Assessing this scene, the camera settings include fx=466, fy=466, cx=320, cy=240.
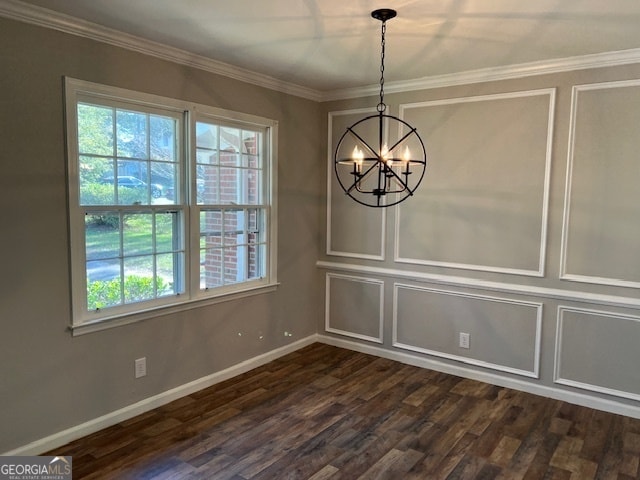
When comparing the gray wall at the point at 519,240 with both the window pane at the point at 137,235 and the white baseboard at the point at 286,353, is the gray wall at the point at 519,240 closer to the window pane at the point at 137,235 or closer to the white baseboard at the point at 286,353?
the white baseboard at the point at 286,353

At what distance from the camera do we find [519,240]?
11.8 ft

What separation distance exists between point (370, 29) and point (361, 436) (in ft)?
8.23

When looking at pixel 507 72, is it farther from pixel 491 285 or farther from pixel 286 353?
pixel 286 353

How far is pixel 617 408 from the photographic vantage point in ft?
10.8

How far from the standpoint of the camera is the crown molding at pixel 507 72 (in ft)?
10.3

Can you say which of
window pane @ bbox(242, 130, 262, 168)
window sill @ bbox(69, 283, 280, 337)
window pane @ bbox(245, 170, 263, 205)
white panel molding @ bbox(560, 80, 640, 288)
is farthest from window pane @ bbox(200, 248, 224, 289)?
white panel molding @ bbox(560, 80, 640, 288)

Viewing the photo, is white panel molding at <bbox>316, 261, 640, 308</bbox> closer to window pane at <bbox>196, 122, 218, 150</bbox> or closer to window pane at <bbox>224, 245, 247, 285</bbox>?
window pane at <bbox>224, 245, 247, 285</bbox>

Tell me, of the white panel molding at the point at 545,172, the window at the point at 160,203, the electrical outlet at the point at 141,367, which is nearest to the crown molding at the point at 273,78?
the white panel molding at the point at 545,172

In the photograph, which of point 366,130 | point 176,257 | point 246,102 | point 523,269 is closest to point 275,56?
point 246,102

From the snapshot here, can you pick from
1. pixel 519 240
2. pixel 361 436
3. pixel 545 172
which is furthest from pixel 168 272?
pixel 545 172

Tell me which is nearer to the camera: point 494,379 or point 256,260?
point 494,379

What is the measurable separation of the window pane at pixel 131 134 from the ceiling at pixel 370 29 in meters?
0.51

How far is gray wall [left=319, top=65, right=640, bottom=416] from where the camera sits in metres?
3.23

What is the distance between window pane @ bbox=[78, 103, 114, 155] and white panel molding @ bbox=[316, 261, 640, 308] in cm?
242
